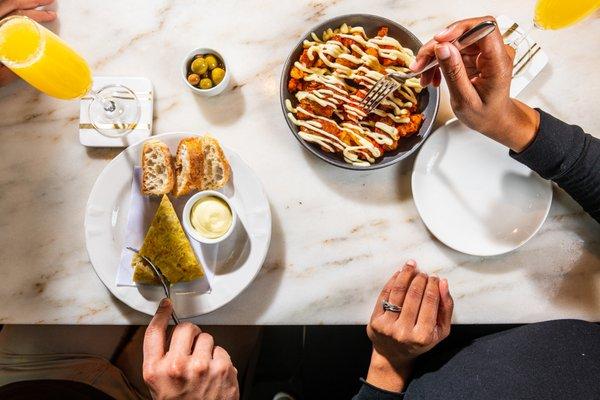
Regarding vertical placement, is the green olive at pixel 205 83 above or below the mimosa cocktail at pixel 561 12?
below

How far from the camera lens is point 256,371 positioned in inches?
64.6

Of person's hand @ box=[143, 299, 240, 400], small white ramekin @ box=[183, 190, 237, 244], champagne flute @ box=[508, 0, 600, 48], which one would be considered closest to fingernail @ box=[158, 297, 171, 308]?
person's hand @ box=[143, 299, 240, 400]

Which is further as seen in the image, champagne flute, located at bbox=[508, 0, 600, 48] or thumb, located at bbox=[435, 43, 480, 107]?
champagne flute, located at bbox=[508, 0, 600, 48]

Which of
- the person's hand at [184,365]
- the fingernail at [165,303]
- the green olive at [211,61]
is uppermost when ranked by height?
the green olive at [211,61]

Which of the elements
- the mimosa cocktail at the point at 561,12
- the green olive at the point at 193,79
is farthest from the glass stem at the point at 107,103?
the mimosa cocktail at the point at 561,12

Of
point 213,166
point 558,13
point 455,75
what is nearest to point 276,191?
point 213,166

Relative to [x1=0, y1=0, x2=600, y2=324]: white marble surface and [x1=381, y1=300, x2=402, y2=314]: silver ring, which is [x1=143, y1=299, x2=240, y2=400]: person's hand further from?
[x1=381, y1=300, x2=402, y2=314]: silver ring

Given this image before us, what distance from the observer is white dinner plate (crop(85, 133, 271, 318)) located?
1224 millimetres

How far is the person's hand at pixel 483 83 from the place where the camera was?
1.04m

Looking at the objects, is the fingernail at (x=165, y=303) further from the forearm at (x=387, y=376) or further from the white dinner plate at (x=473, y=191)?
the white dinner plate at (x=473, y=191)

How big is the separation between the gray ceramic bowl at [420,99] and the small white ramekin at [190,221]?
23cm

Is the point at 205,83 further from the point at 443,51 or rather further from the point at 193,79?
the point at 443,51

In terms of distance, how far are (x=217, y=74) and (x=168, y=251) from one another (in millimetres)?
452

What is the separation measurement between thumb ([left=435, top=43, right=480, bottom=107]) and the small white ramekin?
559 millimetres
